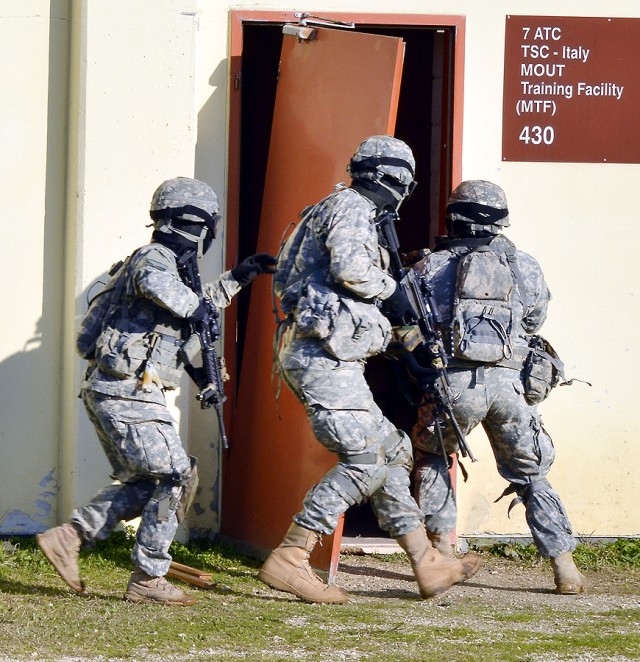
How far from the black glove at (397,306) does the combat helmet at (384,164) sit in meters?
0.42

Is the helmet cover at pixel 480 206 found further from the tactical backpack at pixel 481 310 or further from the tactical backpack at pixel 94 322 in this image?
the tactical backpack at pixel 94 322

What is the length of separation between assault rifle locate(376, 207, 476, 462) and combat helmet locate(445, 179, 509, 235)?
1.11 feet

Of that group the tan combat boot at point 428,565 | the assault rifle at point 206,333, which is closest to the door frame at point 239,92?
the assault rifle at point 206,333

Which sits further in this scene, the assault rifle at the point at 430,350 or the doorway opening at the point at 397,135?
the doorway opening at the point at 397,135

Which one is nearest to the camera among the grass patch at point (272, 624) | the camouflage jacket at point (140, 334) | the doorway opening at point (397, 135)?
the grass patch at point (272, 624)

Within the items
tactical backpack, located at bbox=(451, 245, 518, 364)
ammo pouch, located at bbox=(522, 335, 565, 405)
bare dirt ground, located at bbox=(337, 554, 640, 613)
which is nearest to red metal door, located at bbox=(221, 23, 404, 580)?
bare dirt ground, located at bbox=(337, 554, 640, 613)

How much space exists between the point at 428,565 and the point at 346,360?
0.98 m

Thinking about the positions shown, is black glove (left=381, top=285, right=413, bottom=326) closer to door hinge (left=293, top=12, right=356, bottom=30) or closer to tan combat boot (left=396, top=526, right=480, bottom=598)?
tan combat boot (left=396, top=526, right=480, bottom=598)

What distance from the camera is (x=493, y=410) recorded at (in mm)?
6027

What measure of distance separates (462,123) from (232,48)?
4.14 feet

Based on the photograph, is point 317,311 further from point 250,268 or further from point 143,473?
point 143,473

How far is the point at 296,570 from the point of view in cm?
552

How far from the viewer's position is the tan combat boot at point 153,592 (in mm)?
5379

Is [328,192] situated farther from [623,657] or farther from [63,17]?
[623,657]
